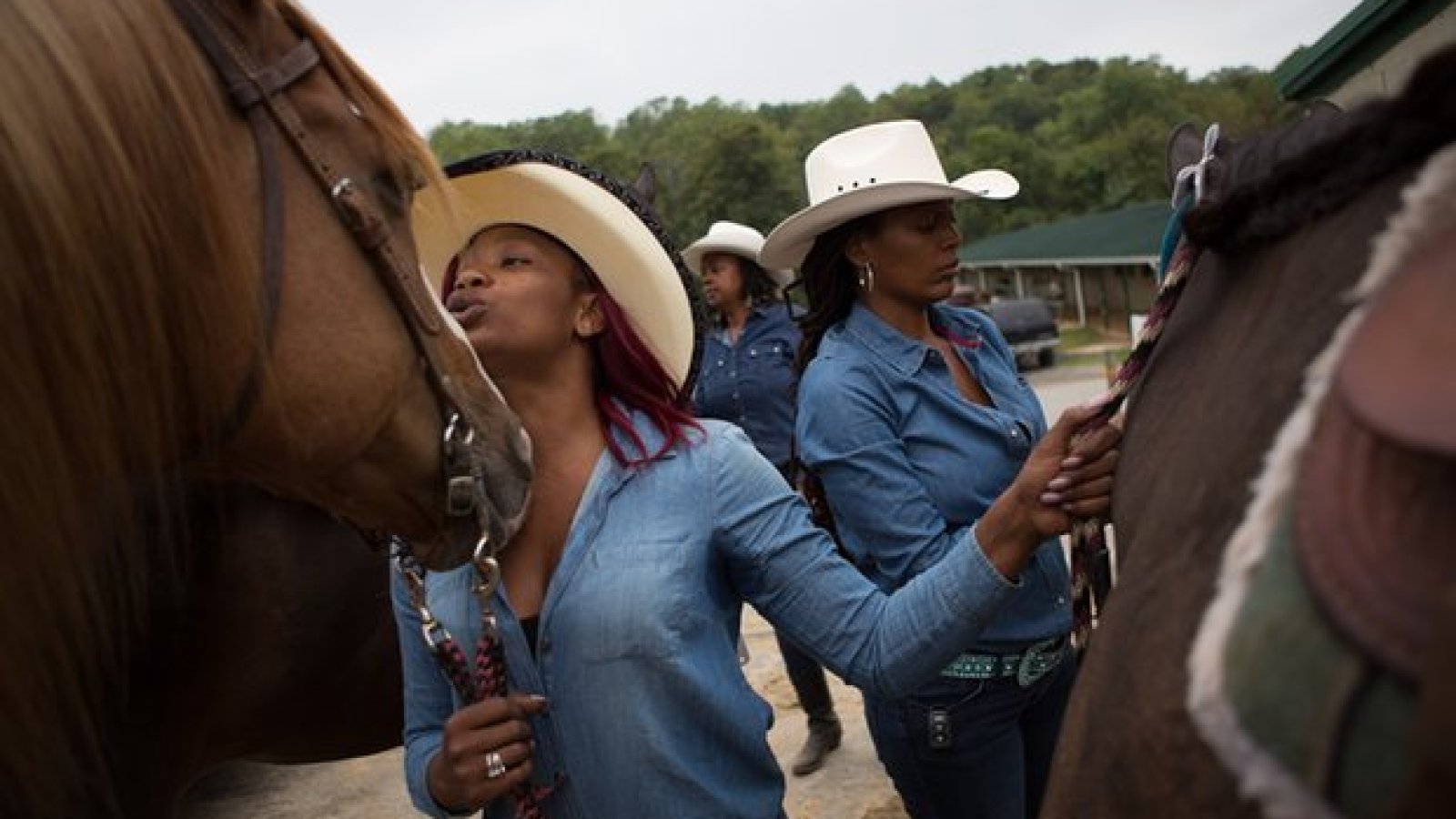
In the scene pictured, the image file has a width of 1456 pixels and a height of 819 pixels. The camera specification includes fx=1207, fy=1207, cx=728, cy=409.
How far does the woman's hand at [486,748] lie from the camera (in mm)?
1718

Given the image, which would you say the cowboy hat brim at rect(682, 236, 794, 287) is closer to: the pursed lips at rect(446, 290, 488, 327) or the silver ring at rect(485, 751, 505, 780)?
the pursed lips at rect(446, 290, 488, 327)

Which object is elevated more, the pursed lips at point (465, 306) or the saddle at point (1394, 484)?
the pursed lips at point (465, 306)

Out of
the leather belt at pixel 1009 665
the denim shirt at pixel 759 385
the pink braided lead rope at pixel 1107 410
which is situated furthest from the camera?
the denim shirt at pixel 759 385

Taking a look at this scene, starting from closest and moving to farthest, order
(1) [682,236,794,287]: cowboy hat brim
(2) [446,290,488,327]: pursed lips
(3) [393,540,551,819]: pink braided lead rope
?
1. (3) [393,540,551,819]: pink braided lead rope
2. (2) [446,290,488,327]: pursed lips
3. (1) [682,236,794,287]: cowboy hat brim

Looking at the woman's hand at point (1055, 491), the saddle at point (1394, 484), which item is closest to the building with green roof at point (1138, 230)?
the saddle at point (1394, 484)

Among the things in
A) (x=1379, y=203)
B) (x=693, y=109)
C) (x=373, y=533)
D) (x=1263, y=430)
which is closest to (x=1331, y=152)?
(x=1379, y=203)

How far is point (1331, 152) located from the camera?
980mm

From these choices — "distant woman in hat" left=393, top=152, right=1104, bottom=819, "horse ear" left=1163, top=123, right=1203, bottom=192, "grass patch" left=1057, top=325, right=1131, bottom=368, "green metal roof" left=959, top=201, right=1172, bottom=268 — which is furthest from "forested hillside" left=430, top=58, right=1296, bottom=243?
"grass patch" left=1057, top=325, right=1131, bottom=368

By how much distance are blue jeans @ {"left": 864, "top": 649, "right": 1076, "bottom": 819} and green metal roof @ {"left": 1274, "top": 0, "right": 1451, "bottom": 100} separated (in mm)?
6124

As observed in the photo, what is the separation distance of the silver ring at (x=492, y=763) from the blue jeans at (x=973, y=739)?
0.90 metres

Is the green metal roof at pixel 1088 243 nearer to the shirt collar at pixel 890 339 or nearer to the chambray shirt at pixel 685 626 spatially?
the shirt collar at pixel 890 339

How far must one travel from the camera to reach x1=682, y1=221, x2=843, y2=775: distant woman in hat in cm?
474

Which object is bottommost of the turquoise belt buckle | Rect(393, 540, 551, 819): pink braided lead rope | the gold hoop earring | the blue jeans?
the blue jeans

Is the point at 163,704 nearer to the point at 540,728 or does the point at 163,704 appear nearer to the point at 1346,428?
the point at 540,728
